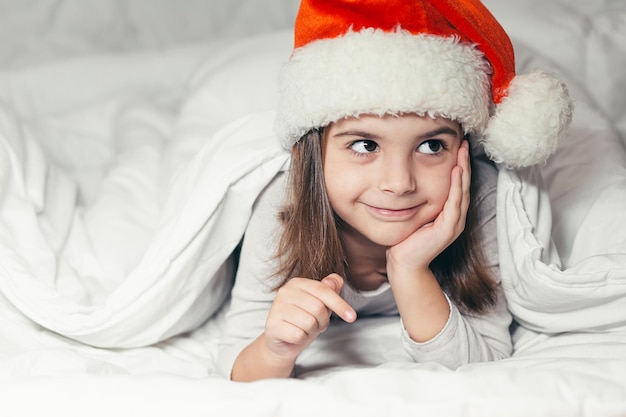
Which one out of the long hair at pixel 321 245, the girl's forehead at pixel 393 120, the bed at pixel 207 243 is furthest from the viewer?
the long hair at pixel 321 245

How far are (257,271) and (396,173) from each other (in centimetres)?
29

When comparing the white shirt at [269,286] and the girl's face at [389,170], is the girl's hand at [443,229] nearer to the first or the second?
the girl's face at [389,170]

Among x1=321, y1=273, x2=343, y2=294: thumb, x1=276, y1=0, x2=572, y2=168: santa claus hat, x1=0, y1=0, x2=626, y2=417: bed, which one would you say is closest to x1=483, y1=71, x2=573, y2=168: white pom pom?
x1=276, y1=0, x2=572, y2=168: santa claus hat

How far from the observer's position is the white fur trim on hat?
3.14 feet

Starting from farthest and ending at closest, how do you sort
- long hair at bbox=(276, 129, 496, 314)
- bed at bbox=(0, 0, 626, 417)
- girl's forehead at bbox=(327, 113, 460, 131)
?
long hair at bbox=(276, 129, 496, 314) → girl's forehead at bbox=(327, 113, 460, 131) → bed at bbox=(0, 0, 626, 417)

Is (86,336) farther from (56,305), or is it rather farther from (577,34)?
(577,34)

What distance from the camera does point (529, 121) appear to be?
102cm

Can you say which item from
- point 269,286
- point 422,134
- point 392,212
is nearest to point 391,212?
point 392,212

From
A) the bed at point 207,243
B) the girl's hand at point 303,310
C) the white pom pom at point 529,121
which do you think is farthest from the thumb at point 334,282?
the white pom pom at point 529,121

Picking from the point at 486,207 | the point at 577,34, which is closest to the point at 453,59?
the point at 486,207

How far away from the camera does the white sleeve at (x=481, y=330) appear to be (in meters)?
1.11

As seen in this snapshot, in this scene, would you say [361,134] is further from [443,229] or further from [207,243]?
[207,243]

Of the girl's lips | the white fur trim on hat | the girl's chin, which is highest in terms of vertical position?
the white fur trim on hat

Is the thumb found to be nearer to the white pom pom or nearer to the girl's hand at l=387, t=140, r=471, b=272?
the girl's hand at l=387, t=140, r=471, b=272
